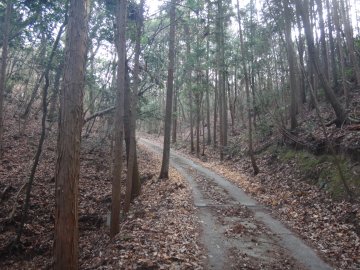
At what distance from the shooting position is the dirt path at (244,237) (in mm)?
7184

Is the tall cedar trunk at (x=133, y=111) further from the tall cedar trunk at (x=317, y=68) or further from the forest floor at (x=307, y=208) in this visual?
the tall cedar trunk at (x=317, y=68)

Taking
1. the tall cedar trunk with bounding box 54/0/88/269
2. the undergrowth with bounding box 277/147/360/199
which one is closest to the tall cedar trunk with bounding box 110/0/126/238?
the tall cedar trunk with bounding box 54/0/88/269

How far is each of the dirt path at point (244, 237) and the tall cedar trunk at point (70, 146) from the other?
323 cm

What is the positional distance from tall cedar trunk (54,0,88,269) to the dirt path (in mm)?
3227

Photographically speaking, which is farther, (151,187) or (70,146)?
(151,187)

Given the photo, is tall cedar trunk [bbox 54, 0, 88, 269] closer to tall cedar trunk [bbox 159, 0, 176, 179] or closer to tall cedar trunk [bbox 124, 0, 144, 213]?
tall cedar trunk [bbox 124, 0, 144, 213]

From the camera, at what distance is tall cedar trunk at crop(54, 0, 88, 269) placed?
5031mm

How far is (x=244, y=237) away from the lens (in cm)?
871

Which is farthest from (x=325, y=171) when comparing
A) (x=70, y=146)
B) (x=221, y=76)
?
(x=221, y=76)

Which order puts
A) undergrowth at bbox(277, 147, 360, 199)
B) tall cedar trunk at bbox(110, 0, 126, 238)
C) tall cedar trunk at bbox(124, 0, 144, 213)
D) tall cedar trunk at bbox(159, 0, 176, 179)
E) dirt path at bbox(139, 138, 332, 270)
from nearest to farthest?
dirt path at bbox(139, 138, 332, 270), tall cedar trunk at bbox(110, 0, 126, 238), tall cedar trunk at bbox(124, 0, 144, 213), undergrowth at bbox(277, 147, 360, 199), tall cedar trunk at bbox(159, 0, 176, 179)

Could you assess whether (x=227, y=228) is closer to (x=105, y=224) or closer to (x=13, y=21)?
(x=105, y=224)

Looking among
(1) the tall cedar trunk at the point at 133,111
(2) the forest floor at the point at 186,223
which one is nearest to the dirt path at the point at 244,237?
(2) the forest floor at the point at 186,223

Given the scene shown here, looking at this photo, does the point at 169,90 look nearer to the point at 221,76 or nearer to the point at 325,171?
the point at 325,171

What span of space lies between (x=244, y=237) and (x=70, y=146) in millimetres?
5673
